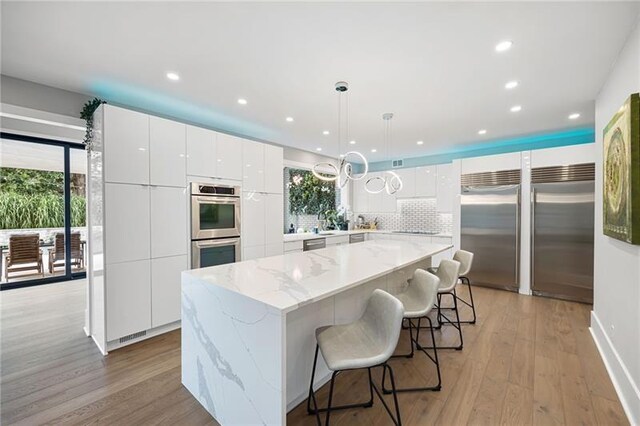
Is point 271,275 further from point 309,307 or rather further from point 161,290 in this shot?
point 161,290

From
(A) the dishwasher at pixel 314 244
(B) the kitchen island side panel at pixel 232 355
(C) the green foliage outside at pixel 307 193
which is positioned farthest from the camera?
(C) the green foliage outside at pixel 307 193

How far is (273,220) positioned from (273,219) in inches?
0.6

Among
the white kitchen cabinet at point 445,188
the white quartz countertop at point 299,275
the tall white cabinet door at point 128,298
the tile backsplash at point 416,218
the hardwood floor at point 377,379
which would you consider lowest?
the hardwood floor at point 377,379

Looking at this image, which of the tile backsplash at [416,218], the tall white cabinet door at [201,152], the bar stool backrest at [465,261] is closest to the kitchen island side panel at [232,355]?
the tall white cabinet door at [201,152]

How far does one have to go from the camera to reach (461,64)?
2.42 metres

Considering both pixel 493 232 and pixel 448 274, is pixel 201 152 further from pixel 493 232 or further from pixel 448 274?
pixel 493 232

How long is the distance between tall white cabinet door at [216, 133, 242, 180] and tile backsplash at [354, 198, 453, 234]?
13.5 ft

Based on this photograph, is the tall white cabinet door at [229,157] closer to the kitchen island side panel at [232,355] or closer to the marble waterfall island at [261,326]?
the marble waterfall island at [261,326]

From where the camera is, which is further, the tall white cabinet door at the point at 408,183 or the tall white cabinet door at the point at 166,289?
the tall white cabinet door at the point at 408,183

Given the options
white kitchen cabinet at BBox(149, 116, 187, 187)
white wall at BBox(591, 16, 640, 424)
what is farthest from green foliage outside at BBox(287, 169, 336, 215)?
white wall at BBox(591, 16, 640, 424)

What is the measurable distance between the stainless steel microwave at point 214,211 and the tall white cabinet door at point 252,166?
8.1 inches

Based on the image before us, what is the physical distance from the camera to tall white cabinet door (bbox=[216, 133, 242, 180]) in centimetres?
357

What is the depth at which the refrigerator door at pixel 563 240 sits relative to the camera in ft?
13.0

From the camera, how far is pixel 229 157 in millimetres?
3676
